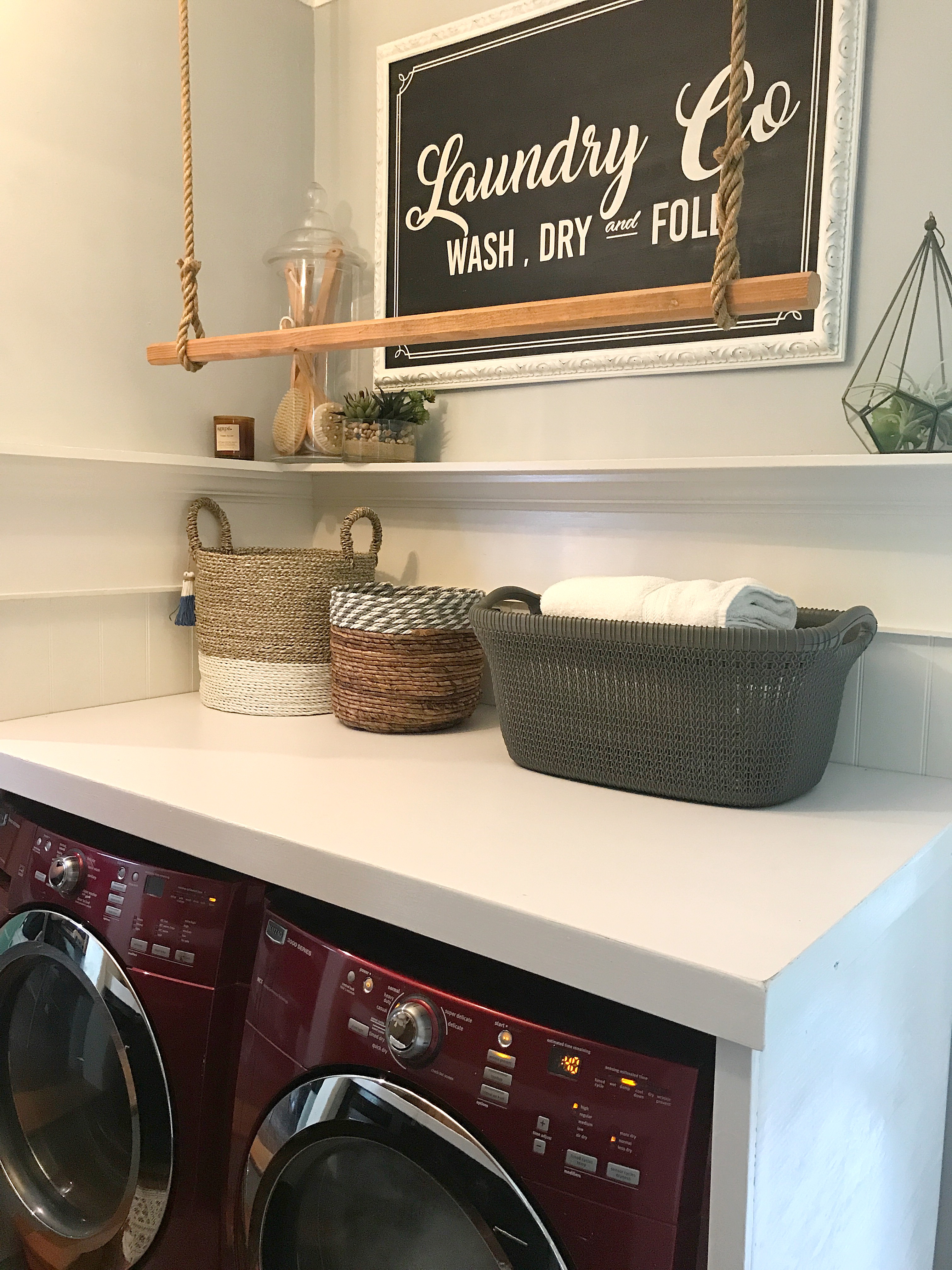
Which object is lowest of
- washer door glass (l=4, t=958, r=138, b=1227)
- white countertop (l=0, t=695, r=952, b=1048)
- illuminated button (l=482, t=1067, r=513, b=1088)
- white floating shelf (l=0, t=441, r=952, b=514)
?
washer door glass (l=4, t=958, r=138, b=1227)

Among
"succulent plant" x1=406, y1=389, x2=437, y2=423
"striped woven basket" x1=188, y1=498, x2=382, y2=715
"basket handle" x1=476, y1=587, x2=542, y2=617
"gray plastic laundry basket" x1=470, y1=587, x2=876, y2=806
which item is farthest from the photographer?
"succulent plant" x1=406, y1=389, x2=437, y2=423

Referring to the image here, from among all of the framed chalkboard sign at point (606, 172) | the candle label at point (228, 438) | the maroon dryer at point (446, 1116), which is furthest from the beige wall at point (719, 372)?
the maroon dryer at point (446, 1116)

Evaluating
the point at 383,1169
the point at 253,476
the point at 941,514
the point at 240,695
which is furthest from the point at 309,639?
the point at 941,514

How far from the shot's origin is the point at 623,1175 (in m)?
0.78

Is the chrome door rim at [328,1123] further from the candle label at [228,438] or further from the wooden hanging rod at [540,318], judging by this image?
the candle label at [228,438]

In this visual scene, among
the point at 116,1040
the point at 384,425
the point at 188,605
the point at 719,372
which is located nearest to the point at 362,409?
the point at 384,425

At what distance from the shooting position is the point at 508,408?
1.63 meters

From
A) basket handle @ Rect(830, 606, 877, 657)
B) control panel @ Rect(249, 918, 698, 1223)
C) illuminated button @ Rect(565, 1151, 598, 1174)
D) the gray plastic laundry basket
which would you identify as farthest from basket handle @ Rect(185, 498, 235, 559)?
illuminated button @ Rect(565, 1151, 598, 1174)

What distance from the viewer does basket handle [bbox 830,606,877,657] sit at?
3.57 ft

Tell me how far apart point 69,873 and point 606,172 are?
4.06 feet

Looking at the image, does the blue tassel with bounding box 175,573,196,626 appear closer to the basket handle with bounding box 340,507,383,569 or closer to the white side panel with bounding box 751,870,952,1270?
the basket handle with bounding box 340,507,383,569

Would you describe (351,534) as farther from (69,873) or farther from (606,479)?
(69,873)

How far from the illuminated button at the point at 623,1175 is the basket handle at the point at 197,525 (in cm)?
117

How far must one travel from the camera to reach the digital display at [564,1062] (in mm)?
817
